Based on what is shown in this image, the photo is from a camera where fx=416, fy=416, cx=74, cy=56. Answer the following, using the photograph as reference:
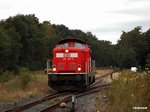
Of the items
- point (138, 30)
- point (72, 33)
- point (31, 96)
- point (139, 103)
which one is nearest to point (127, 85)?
point (139, 103)

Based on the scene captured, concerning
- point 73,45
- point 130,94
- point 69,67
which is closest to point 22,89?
point 69,67

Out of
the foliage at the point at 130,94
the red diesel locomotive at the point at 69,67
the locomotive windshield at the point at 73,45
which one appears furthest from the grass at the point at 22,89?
the foliage at the point at 130,94

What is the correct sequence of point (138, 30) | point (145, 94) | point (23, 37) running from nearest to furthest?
1. point (145, 94)
2. point (23, 37)
3. point (138, 30)

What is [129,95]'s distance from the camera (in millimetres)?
12984

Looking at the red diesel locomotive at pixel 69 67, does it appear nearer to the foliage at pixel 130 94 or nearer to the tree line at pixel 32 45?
the foliage at pixel 130 94

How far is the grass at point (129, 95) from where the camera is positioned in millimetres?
12015

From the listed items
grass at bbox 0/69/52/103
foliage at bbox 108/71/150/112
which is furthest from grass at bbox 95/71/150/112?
grass at bbox 0/69/52/103

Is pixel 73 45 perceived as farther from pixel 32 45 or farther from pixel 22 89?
pixel 32 45

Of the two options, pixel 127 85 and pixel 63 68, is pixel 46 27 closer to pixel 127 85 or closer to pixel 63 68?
pixel 63 68

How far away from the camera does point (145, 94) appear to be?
11797mm

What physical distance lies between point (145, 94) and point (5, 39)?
61.5 m

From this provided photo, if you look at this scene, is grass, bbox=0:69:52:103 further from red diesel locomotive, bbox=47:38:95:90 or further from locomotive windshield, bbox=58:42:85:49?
locomotive windshield, bbox=58:42:85:49

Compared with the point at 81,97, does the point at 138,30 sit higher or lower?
higher

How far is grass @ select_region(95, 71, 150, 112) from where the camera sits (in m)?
12.0
